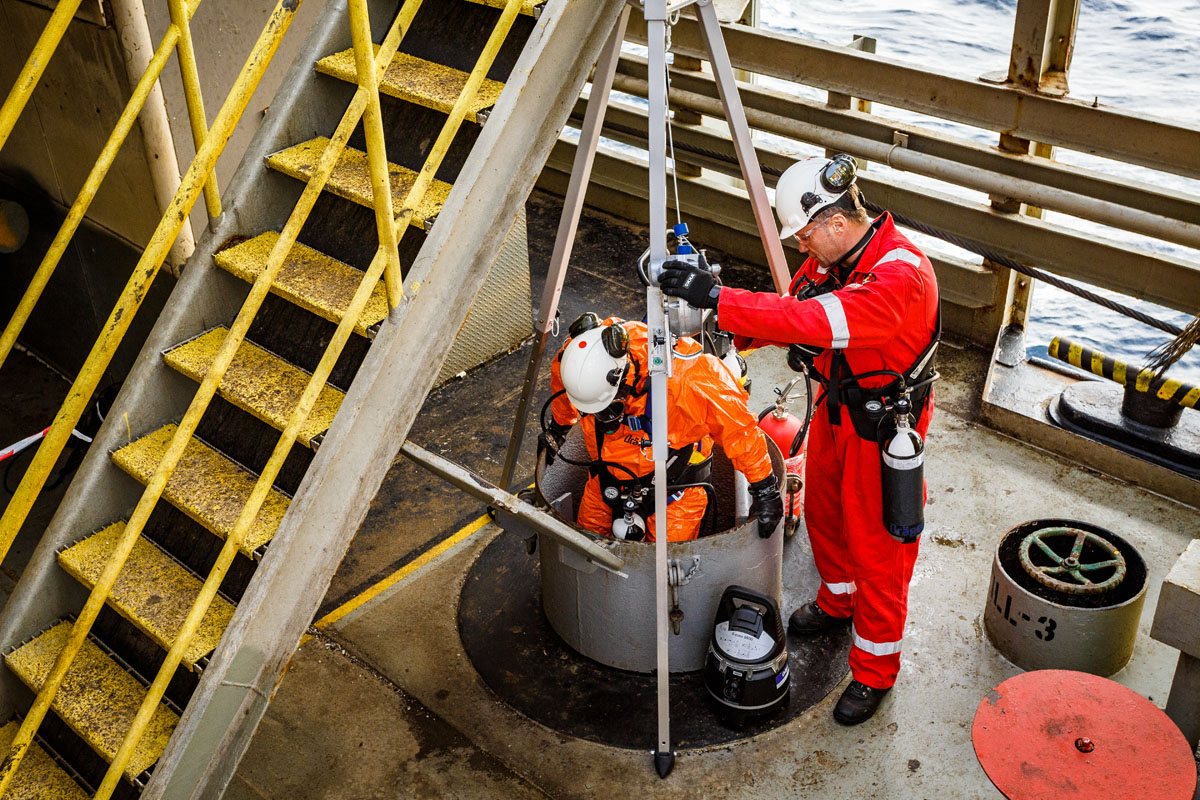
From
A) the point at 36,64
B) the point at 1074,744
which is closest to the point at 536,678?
the point at 1074,744

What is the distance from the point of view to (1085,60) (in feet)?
43.7

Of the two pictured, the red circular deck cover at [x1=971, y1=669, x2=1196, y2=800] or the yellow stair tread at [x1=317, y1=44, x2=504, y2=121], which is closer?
the red circular deck cover at [x1=971, y1=669, x2=1196, y2=800]

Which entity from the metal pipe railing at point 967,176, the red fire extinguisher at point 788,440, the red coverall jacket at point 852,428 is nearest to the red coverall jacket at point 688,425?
the red coverall jacket at point 852,428

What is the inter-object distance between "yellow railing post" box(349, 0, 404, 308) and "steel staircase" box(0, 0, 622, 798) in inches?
2.2

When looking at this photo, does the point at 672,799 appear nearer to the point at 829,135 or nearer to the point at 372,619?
the point at 372,619

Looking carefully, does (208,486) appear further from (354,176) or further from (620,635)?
(620,635)

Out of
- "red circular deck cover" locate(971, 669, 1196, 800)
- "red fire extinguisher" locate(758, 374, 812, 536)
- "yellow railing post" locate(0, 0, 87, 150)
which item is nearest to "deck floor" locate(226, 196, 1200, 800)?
"red fire extinguisher" locate(758, 374, 812, 536)

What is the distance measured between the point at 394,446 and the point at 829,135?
474 centimetres

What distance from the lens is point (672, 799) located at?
4320mm

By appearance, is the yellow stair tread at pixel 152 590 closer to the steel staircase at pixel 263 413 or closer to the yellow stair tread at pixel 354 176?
the steel staircase at pixel 263 413

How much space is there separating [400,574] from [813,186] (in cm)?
296

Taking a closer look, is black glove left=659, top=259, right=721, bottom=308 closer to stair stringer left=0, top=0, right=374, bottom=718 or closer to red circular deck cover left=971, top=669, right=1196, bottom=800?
stair stringer left=0, top=0, right=374, bottom=718

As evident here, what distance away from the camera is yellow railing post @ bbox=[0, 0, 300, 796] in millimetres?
3197

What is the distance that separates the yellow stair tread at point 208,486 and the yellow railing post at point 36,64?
3.67 feet
